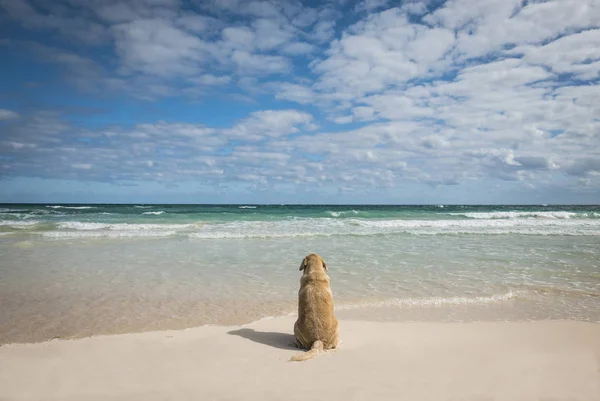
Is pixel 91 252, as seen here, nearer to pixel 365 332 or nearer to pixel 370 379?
pixel 365 332

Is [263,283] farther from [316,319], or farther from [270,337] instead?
[316,319]

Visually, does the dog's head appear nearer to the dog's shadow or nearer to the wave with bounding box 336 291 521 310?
the dog's shadow

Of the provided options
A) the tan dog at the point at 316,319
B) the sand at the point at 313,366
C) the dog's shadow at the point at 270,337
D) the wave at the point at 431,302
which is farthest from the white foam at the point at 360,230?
the tan dog at the point at 316,319

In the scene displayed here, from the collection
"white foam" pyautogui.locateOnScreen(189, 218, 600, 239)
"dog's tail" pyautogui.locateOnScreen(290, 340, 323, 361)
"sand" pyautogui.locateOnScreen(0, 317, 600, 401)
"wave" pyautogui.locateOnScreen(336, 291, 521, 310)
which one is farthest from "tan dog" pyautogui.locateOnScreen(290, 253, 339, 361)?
"white foam" pyautogui.locateOnScreen(189, 218, 600, 239)

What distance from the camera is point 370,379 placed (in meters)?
3.56

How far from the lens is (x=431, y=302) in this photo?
269 inches

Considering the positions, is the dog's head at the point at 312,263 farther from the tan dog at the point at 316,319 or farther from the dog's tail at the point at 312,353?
the dog's tail at the point at 312,353

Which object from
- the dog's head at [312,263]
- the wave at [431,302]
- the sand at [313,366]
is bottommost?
the wave at [431,302]

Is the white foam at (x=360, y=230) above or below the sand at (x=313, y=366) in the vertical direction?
above

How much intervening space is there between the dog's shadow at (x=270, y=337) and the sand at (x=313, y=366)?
1 centimetres

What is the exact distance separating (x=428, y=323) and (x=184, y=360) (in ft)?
11.5

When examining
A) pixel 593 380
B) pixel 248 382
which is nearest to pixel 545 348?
pixel 593 380

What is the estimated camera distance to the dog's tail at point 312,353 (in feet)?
13.1

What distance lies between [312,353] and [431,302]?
11.8 ft
